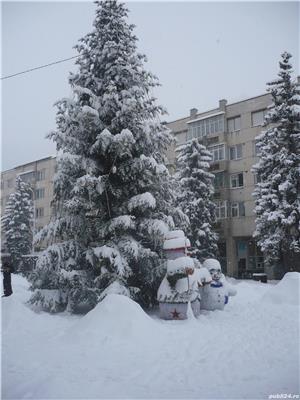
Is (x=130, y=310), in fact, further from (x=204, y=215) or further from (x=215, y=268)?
(x=204, y=215)

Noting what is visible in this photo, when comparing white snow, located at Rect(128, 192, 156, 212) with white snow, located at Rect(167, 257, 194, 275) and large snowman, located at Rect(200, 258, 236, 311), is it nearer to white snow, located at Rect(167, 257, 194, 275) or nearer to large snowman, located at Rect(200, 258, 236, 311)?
white snow, located at Rect(167, 257, 194, 275)

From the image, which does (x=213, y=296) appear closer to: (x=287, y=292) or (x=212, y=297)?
(x=212, y=297)

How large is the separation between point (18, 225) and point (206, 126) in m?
20.7

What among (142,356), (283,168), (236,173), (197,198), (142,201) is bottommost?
(142,356)

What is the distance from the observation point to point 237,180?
38.9 m

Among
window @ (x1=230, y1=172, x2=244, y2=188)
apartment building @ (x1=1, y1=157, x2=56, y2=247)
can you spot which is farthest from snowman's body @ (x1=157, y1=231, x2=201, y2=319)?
apartment building @ (x1=1, y1=157, x2=56, y2=247)

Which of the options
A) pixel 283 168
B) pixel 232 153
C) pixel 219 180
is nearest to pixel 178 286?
pixel 283 168

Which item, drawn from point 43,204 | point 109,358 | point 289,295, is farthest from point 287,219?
point 43,204

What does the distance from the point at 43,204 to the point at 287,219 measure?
3813 cm

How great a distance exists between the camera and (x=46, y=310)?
40.5 feet

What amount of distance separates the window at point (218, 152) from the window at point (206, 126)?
156 centimetres

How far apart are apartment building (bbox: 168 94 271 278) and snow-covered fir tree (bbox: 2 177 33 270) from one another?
1593cm

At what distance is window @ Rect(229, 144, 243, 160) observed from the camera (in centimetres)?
3904

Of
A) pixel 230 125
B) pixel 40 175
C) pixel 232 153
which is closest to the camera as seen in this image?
pixel 232 153
